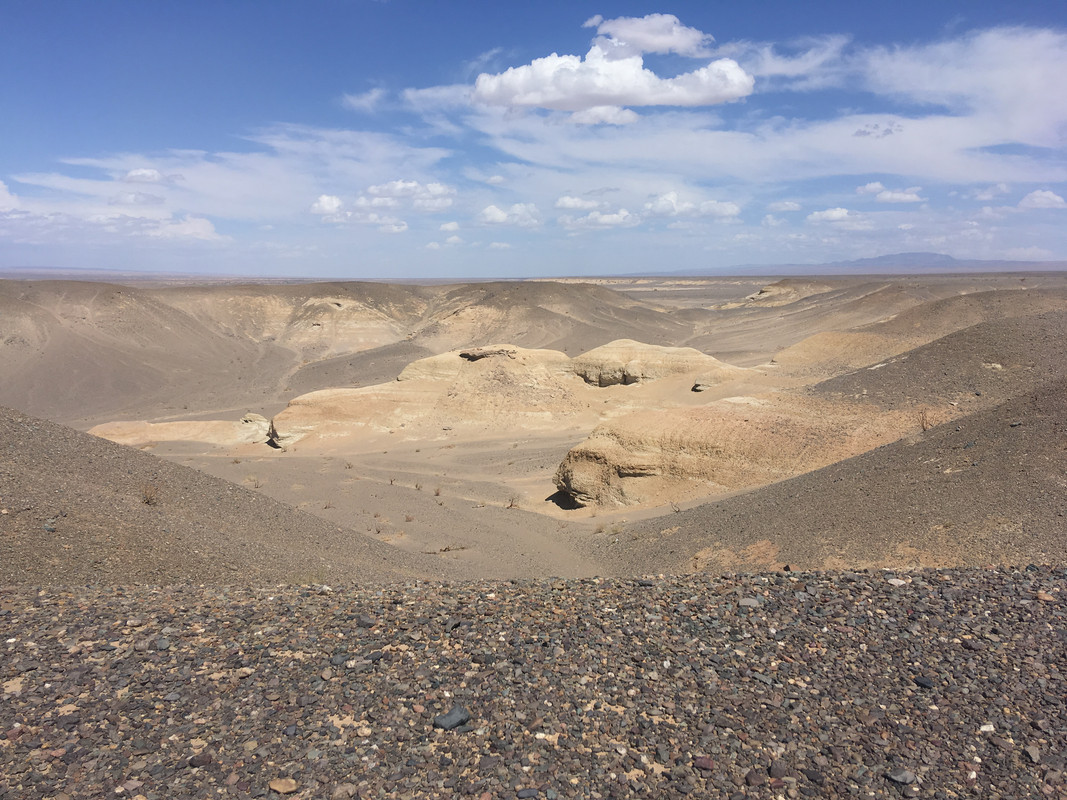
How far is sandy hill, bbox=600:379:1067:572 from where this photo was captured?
8.45 m

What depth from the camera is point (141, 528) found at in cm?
895

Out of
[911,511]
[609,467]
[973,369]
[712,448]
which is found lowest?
[609,467]

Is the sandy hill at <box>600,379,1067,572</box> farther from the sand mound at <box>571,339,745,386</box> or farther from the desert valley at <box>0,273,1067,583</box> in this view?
the sand mound at <box>571,339,745,386</box>

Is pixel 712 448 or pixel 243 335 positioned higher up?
pixel 243 335

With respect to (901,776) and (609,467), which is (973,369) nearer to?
(609,467)

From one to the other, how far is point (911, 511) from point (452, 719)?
803 centimetres

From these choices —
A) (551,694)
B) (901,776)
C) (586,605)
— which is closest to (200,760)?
(551,694)

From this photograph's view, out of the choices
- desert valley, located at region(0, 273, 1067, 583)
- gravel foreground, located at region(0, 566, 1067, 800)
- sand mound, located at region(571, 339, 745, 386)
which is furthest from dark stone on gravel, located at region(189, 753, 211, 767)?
sand mound, located at region(571, 339, 745, 386)

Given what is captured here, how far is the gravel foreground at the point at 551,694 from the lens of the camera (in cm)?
387

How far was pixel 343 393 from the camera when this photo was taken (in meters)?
28.4

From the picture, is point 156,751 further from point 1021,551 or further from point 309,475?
point 309,475

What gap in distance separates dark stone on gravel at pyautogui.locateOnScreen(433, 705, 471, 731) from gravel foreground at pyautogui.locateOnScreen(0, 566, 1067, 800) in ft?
0.04

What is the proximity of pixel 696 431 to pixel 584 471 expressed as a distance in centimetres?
281

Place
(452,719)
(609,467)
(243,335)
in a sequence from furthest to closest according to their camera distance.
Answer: (243,335) < (609,467) < (452,719)
